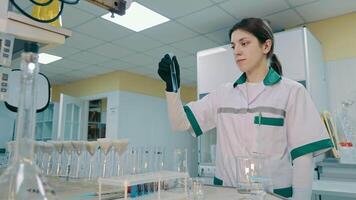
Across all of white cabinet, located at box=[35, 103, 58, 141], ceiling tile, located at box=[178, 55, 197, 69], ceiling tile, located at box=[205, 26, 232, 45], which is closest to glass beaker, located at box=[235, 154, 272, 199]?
ceiling tile, located at box=[205, 26, 232, 45]

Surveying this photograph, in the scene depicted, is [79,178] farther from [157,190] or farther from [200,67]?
[200,67]

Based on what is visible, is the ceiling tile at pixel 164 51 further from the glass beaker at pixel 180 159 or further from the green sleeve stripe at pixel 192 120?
the glass beaker at pixel 180 159

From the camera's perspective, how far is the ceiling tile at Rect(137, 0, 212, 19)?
103 inches

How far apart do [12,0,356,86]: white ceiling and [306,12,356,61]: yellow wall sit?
0.31ft

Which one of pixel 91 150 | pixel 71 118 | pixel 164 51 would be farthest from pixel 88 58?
pixel 91 150

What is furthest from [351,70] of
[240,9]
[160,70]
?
[160,70]

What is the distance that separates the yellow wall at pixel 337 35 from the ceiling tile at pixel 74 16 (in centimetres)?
236

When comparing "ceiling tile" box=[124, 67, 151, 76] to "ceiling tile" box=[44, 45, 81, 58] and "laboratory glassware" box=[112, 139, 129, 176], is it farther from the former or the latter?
"laboratory glassware" box=[112, 139, 129, 176]

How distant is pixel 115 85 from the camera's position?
4949mm

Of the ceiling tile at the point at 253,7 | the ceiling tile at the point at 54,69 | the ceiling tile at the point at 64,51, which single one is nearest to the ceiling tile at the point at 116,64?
the ceiling tile at the point at 64,51

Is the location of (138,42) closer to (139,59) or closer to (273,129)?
(139,59)

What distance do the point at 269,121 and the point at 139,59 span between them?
3360mm

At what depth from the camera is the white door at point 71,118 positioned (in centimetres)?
484

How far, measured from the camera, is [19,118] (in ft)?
1.20
